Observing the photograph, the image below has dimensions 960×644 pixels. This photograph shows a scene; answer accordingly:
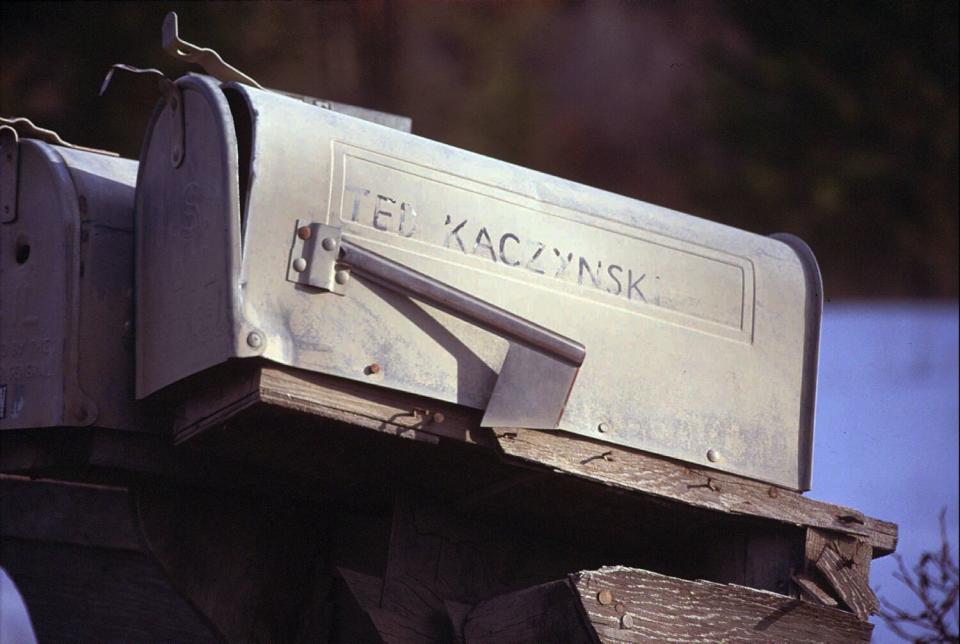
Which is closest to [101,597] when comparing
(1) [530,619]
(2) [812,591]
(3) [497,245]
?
(1) [530,619]

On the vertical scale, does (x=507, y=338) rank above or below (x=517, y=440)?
above

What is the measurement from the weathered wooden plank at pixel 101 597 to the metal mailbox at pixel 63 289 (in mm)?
568

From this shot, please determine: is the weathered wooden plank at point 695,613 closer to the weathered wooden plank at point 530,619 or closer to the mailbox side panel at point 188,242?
the weathered wooden plank at point 530,619

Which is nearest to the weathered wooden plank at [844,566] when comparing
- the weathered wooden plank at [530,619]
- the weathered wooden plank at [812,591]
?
the weathered wooden plank at [812,591]

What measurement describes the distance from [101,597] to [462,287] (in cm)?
120

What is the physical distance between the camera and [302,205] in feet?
6.53

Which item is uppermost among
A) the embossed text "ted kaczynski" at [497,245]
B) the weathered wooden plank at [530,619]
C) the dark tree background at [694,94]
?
the dark tree background at [694,94]

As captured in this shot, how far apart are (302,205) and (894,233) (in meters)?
2.30

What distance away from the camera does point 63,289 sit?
222cm

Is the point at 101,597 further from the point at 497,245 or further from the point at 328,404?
the point at 497,245

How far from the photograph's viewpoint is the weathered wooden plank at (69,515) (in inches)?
107

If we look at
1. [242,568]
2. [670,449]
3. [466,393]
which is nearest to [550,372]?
[466,393]

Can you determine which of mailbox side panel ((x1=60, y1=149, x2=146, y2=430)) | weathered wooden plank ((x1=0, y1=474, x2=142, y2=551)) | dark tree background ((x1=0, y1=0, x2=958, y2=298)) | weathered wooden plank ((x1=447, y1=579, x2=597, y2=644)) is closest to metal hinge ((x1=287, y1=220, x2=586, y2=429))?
weathered wooden plank ((x1=447, y1=579, x2=597, y2=644))

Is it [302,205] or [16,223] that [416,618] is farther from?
[16,223]
